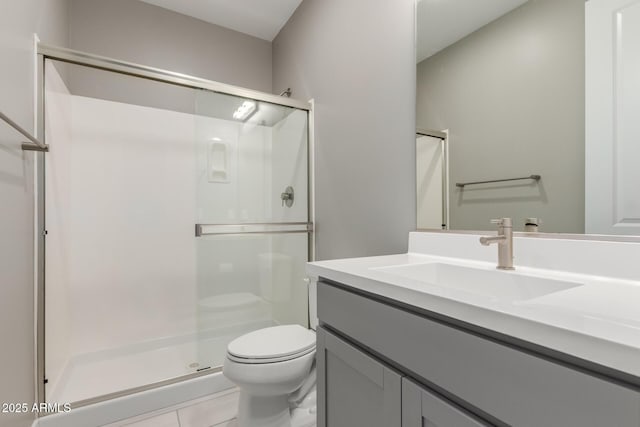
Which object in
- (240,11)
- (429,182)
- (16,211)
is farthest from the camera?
(240,11)

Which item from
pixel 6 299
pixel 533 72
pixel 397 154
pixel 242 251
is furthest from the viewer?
pixel 242 251

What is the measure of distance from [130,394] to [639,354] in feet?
6.39

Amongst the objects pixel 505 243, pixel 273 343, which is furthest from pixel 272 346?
pixel 505 243

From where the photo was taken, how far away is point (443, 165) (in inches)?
47.8

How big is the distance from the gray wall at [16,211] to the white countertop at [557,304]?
3.63 feet

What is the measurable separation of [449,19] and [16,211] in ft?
6.16

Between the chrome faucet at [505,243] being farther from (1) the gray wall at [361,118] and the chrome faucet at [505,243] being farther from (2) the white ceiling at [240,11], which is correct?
(2) the white ceiling at [240,11]

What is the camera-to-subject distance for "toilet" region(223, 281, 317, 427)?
124 centimetres

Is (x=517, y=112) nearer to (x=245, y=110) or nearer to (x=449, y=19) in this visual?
(x=449, y=19)

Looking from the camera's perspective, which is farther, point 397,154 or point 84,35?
point 84,35

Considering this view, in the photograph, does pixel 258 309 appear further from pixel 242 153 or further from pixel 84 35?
pixel 84 35

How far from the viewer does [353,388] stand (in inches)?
30.5

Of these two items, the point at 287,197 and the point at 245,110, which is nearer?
the point at 245,110

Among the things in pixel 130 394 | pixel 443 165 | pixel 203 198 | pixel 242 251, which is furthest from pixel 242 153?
pixel 130 394
